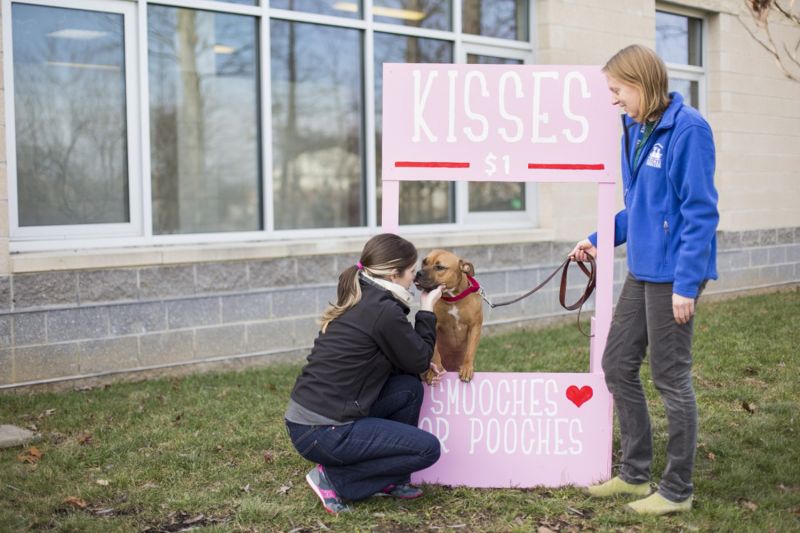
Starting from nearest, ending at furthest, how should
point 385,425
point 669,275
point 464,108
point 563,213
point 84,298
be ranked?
1. point 669,275
2. point 385,425
3. point 464,108
4. point 84,298
5. point 563,213

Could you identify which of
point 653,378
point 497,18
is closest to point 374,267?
point 653,378

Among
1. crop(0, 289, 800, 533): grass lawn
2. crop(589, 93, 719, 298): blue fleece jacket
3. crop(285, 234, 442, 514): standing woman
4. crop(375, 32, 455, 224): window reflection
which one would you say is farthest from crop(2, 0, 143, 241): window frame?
crop(589, 93, 719, 298): blue fleece jacket

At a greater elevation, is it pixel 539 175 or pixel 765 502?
pixel 539 175

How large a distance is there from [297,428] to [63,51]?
13.6 feet

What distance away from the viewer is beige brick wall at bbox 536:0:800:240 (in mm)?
9219

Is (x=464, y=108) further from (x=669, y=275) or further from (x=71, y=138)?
(x=71, y=138)

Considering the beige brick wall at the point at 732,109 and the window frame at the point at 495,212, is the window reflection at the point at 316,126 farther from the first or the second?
the beige brick wall at the point at 732,109

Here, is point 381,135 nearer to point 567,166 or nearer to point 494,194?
point 494,194

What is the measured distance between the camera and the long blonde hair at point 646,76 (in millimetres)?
3672

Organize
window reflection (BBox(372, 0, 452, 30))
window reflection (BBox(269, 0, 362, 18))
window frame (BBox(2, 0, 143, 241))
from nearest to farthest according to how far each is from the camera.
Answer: window frame (BBox(2, 0, 143, 241))
window reflection (BBox(269, 0, 362, 18))
window reflection (BBox(372, 0, 452, 30))

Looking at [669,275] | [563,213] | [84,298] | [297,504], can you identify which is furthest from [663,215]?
[563,213]

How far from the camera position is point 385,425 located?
3.92 meters

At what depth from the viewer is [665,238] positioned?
370 centimetres

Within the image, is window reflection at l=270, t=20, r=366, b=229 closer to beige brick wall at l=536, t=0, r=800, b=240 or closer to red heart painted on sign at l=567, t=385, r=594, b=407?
beige brick wall at l=536, t=0, r=800, b=240
